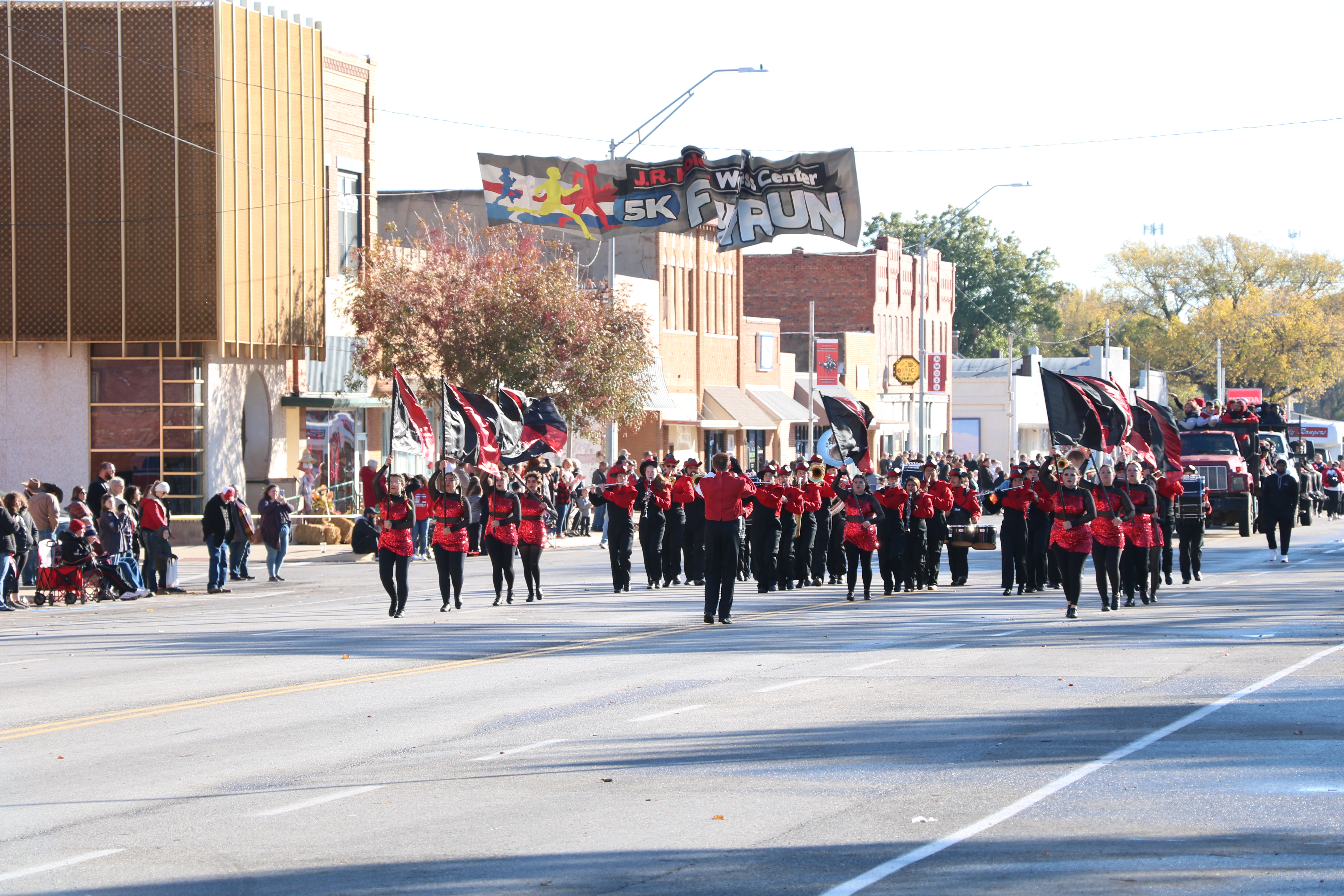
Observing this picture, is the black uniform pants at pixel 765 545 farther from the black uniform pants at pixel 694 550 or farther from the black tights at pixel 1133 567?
the black tights at pixel 1133 567

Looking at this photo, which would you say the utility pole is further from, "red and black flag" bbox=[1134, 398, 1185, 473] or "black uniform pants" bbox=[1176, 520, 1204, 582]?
"black uniform pants" bbox=[1176, 520, 1204, 582]

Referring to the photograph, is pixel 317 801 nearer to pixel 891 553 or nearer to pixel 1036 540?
pixel 891 553

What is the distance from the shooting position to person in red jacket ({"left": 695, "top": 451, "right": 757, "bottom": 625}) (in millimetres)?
18781

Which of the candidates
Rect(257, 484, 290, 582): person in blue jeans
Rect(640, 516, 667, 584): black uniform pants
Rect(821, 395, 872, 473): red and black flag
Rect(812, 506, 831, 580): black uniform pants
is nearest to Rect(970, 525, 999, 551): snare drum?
Rect(821, 395, 872, 473): red and black flag

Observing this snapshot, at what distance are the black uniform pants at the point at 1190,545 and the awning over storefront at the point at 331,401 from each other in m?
19.2

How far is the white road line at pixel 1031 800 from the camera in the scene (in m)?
7.34

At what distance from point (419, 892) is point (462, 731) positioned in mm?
4276

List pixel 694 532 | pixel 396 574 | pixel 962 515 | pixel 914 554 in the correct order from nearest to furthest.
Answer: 1. pixel 396 574
2. pixel 914 554
3. pixel 694 532
4. pixel 962 515

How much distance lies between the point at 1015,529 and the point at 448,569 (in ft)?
25.6

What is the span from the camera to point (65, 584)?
915 inches

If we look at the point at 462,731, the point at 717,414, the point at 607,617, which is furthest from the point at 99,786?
the point at 717,414

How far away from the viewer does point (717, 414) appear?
5709 cm

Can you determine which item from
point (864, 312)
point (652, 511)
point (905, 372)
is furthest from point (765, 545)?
point (864, 312)

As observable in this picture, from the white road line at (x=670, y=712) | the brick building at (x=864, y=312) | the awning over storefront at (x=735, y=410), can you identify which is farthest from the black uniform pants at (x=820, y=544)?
the brick building at (x=864, y=312)
